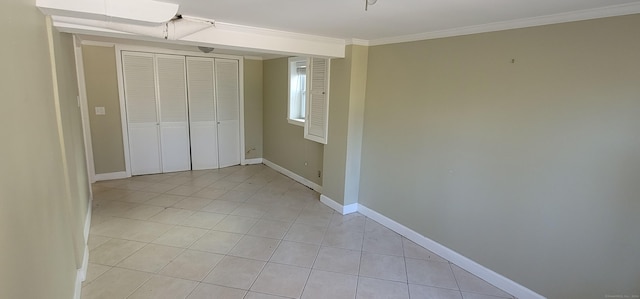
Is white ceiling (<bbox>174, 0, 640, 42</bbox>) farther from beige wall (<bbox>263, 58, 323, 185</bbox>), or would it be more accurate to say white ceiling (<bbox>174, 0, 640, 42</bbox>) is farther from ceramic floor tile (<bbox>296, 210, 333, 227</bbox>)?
beige wall (<bbox>263, 58, 323, 185</bbox>)

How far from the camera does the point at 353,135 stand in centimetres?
370

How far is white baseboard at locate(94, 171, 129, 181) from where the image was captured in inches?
190

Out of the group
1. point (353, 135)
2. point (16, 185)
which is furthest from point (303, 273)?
point (16, 185)

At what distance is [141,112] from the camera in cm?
501

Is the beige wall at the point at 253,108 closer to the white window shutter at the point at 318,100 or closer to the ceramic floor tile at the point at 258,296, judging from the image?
the white window shutter at the point at 318,100

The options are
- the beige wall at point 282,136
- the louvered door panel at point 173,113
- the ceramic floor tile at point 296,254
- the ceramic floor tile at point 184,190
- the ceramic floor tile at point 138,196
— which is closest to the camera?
the ceramic floor tile at point 296,254

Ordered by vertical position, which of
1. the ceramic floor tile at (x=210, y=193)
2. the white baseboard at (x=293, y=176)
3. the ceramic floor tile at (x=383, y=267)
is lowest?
the ceramic floor tile at (x=383, y=267)

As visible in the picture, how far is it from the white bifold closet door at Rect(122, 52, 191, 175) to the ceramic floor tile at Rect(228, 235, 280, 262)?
2.97 metres

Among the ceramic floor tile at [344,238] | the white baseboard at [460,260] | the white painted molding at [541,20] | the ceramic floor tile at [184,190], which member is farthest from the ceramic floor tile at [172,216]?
the white painted molding at [541,20]

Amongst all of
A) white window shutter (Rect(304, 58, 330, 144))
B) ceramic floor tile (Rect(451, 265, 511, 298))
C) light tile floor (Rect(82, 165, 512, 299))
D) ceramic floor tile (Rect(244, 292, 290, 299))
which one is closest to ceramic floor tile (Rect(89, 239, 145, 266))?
light tile floor (Rect(82, 165, 512, 299))

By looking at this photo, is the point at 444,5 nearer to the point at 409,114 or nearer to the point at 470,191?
the point at 409,114

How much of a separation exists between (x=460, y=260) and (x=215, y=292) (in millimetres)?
2125

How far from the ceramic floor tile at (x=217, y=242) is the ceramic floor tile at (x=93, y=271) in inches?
27.5

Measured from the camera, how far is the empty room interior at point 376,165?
1790mm
